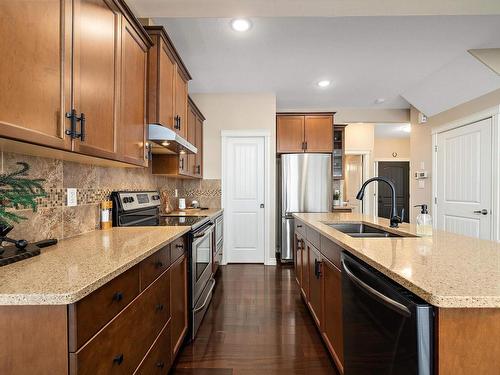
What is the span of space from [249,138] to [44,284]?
3.69 m

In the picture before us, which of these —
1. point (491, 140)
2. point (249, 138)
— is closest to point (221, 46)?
point (249, 138)

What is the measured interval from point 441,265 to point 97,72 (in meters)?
1.71

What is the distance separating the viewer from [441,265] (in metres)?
0.96

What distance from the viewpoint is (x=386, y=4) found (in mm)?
1956

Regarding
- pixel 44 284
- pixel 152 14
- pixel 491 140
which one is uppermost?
pixel 152 14

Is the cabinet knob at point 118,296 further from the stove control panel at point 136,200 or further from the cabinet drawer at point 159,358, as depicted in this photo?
the stove control panel at point 136,200

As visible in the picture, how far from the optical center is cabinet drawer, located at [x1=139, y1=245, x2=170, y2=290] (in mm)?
1188

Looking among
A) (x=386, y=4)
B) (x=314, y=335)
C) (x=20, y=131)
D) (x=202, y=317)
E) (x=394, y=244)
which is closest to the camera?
(x=20, y=131)

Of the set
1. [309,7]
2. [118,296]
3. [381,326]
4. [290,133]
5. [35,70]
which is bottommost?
[381,326]

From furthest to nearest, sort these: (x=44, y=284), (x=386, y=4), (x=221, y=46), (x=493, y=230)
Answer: (x=493, y=230)
(x=221, y=46)
(x=386, y=4)
(x=44, y=284)

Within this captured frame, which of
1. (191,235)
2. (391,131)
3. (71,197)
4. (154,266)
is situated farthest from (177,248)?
(391,131)

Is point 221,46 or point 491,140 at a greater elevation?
point 221,46

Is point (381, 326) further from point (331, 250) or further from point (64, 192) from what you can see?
point (64, 192)

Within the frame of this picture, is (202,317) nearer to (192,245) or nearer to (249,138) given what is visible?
(192,245)
